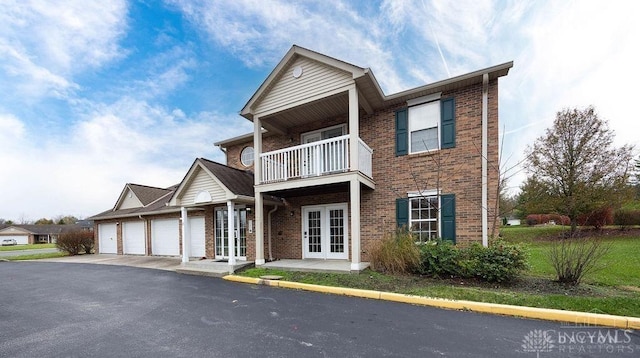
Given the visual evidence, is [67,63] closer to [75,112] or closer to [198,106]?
[75,112]

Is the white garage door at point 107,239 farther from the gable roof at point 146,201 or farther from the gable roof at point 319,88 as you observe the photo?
the gable roof at point 319,88

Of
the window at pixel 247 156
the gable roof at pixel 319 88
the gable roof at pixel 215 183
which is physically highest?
the gable roof at pixel 319 88

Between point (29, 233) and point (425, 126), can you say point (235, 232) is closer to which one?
point (425, 126)

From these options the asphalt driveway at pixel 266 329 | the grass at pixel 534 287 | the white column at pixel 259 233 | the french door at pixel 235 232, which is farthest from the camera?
the french door at pixel 235 232

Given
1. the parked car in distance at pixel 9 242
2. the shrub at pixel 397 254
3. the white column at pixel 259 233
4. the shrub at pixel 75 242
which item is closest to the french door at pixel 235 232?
the white column at pixel 259 233

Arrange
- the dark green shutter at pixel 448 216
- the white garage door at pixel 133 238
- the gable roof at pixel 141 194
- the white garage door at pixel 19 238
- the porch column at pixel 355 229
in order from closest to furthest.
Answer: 1. the porch column at pixel 355 229
2. the dark green shutter at pixel 448 216
3. the white garage door at pixel 133 238
4. the gable roof at pixel 141 194
5. the white garage door at pixel 19 238

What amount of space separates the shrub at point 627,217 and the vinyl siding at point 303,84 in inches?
954

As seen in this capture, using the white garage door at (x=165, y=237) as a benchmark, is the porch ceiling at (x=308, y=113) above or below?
above

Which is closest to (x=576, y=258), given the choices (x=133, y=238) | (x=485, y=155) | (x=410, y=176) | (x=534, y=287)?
(x=534, y=287)

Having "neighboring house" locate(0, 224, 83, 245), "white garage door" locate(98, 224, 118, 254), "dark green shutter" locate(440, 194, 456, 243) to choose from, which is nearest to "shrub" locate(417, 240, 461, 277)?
"dark green shutter" locate(440, 194, 456, 243)

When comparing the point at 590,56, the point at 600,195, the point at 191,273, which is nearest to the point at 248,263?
the point at 191,273

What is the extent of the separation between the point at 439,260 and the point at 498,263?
1340 millimetres

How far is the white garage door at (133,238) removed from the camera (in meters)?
16.4

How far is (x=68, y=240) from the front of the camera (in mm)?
19094
